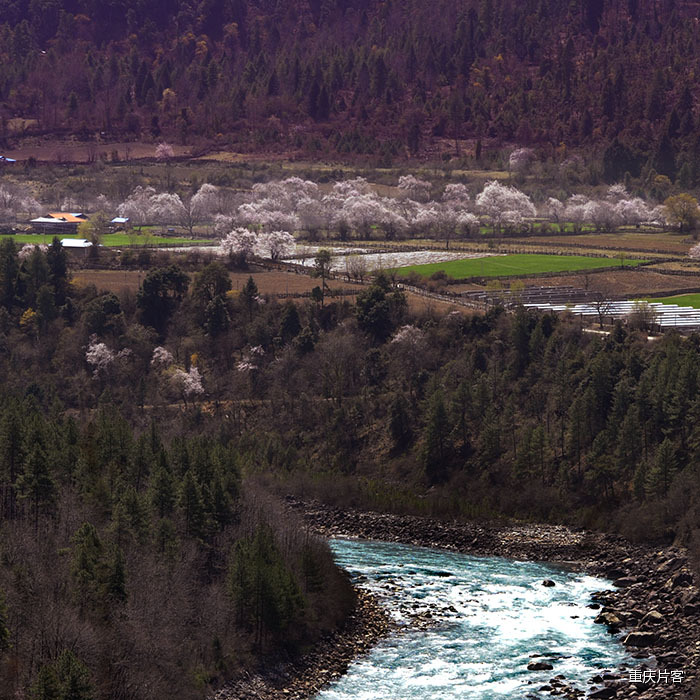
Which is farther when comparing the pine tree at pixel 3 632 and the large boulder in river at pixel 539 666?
the large boulder in river at pixel 539 666

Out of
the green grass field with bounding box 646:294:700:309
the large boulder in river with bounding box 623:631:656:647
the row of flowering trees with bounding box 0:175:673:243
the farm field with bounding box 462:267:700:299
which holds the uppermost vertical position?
the row of flowering trees with bounding box 0:175:673:243

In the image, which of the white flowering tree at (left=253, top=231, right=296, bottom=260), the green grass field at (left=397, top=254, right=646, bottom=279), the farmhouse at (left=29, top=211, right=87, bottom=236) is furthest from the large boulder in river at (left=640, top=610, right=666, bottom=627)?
the farmhouse at (left=29, top=211, right=87, bottom=236)

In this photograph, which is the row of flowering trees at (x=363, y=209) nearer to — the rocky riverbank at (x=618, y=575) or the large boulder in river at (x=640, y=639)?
the rocky riverbank at (x=618, y=575)

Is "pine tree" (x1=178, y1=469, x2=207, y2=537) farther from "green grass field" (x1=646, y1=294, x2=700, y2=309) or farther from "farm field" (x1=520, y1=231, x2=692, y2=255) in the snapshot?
"farm field" (x1=520, y1=231, x2=692, y2=255)

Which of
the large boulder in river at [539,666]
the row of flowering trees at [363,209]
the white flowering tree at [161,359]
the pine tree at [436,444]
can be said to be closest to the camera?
the large boulder in river at [539,666]

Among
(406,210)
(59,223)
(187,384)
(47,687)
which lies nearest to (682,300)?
(187,384)

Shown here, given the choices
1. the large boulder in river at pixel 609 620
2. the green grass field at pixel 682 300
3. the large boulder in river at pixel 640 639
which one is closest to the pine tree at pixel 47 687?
the large boulder in river at pixel 640 639
